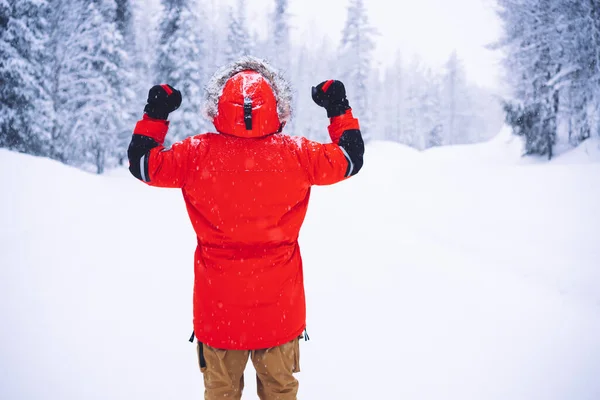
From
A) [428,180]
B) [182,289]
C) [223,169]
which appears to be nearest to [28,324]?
[182,289]

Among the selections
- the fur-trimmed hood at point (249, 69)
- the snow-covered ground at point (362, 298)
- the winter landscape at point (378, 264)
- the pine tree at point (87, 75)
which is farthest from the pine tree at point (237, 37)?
the fur-trimmed hood at point (249, 69)

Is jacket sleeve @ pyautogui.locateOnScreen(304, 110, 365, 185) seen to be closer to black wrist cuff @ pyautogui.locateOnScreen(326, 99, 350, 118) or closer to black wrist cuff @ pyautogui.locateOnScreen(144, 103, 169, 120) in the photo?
black wrist cuff @ pyautogui.locateOnScreen(326, 99, 350, 118)

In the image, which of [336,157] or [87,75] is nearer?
[336,157]

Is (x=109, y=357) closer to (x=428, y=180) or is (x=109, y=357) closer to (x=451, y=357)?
(x=451, y=357)

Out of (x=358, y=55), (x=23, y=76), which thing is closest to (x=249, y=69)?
(x=23, y=76)

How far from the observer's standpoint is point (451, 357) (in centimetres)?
353

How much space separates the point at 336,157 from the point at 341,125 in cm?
22

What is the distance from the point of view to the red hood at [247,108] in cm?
169

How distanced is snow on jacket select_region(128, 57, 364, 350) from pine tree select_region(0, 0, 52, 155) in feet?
58.9

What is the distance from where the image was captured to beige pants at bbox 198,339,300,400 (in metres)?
1.87

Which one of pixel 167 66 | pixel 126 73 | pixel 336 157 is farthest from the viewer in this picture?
pixel 167 66

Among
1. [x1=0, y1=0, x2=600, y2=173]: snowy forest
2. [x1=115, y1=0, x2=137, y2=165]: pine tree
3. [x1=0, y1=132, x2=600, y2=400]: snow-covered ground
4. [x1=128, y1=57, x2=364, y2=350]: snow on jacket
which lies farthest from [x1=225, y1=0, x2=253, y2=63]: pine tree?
[x1=128, y1=57, x2=364, y2=350]: snow on jacket

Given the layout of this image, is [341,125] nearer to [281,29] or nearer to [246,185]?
[246,185]

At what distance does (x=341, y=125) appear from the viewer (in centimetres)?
193
